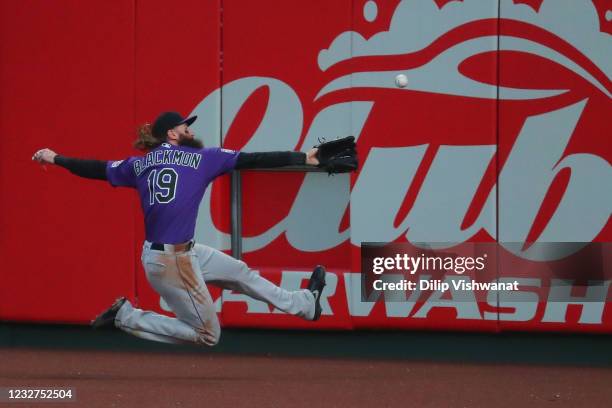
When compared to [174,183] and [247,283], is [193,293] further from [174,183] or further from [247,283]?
[174,183]

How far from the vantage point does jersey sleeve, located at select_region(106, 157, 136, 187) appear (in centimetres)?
722

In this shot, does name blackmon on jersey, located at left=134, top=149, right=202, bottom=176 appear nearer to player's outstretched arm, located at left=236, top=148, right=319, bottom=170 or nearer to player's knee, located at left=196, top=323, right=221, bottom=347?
player's outstretched arm, located at left=236, top=148, right=319, bottom=170

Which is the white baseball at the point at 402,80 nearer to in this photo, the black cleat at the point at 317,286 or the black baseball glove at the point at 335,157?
the black cleat at the point at 317,286

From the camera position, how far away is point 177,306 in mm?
7246

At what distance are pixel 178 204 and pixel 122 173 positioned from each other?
0.43 meters

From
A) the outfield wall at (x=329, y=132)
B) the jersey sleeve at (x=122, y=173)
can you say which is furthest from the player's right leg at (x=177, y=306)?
the outfield wall at (x=329, y=132)

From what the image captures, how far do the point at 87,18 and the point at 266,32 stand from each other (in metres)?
1.38

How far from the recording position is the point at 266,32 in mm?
9164

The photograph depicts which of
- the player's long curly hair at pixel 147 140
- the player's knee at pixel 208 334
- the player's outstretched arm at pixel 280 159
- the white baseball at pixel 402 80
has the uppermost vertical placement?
the white baseball at pixel 402 80

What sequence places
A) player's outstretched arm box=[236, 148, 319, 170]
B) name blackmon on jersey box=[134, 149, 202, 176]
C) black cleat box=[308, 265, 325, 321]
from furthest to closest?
black cleat box=[308, 265, 325, 321]
name blackmon on jersey box=[134, 149, 202, 176]
player's outstretched arm box=[236, 148, 319, 170]

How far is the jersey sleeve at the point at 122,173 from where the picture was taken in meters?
7.22

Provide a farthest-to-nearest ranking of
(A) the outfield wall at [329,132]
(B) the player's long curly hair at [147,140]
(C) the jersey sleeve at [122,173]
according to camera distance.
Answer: (A) the outfield wall at [329,132], (B) the player's long curly hair at [147,140], (C) the jersey sleeve at [122,173]

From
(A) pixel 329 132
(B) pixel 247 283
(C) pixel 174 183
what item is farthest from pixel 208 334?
(A) pixel 329 132

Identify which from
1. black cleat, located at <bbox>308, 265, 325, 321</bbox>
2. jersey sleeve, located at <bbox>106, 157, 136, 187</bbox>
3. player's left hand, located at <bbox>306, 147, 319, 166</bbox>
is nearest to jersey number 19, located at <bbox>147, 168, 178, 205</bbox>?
jersey sleeve, located at <bbox>106, 157, 136, 187</bbox>
